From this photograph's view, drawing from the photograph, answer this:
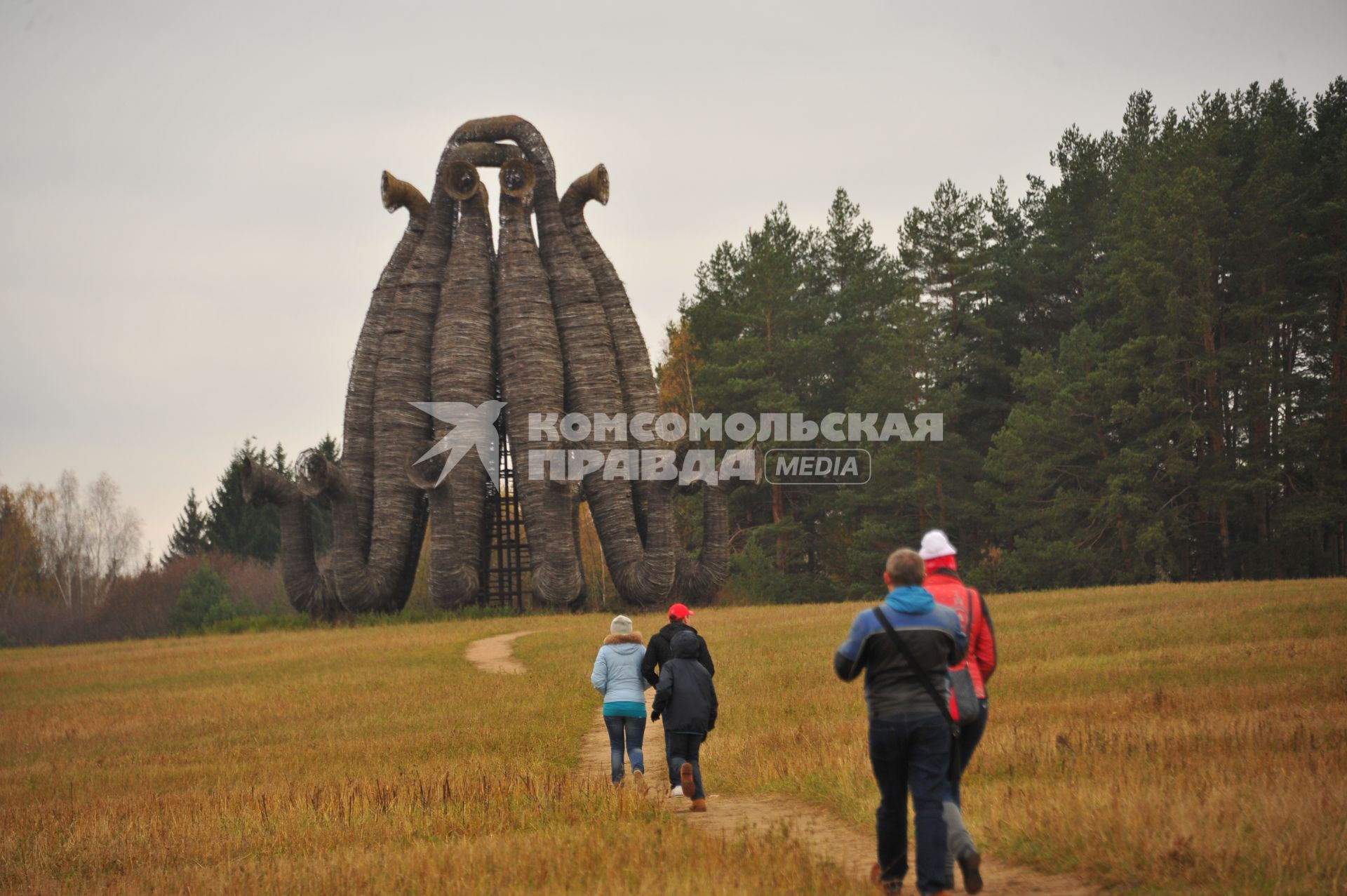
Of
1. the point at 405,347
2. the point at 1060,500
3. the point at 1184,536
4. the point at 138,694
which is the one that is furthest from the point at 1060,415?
the point at 138,694

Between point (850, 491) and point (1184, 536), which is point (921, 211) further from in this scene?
point (1184, 536)

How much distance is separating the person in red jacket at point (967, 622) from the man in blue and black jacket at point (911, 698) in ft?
0.87

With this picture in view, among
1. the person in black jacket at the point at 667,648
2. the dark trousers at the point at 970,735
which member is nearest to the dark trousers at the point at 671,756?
the person in black jacket at the point at 667,648

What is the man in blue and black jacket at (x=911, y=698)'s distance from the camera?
680cm

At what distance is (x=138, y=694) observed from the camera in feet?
75.0

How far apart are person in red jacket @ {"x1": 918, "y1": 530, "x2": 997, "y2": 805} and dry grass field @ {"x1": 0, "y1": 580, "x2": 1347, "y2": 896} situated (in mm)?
965

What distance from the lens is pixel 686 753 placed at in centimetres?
1037

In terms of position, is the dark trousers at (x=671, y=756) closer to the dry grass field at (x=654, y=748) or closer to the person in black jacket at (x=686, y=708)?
the person in black jacket at (x=686, y=708)

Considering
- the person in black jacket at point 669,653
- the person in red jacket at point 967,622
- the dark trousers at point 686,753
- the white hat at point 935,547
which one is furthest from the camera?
the person in black jacket at point 669,653

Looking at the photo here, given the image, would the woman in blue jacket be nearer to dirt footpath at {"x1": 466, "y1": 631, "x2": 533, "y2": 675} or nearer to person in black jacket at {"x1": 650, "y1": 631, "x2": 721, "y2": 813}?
person in black jacket at {"x1": 650, "y1": 631, "x2": 721, "y2": 813}

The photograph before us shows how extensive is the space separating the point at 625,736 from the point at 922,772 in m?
4.92

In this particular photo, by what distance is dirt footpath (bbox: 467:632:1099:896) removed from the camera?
7.33 m

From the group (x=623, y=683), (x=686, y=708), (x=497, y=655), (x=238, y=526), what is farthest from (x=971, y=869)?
(x=238, y=526)

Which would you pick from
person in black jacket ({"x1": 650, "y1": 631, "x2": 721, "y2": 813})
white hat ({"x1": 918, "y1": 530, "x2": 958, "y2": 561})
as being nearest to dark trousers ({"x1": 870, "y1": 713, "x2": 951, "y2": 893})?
white hat ({"x1": 918, "y1": 530, "x2": 958, "y2": 561})
